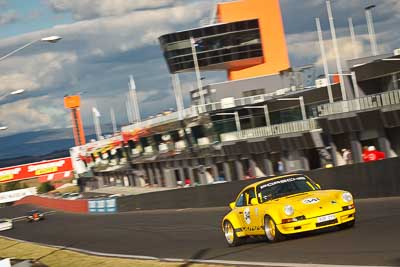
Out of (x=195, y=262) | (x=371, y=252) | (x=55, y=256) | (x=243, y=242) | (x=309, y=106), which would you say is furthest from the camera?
(x=309, y=106)

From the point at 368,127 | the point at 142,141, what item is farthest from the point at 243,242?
the point at 142,141

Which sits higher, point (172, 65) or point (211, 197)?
point (172, 65)

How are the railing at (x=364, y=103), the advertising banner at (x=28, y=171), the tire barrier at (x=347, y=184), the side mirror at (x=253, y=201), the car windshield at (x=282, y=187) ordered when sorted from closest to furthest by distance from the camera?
the car windshield at (x=282, y=187) < the side mirror at (x=253, y=201) < the tire barrier at (x=347, y=184) < the railing at (x=364, y=103) < the advertising banner at (x=28, y=171)

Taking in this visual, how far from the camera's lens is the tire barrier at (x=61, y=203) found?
65.7 metres

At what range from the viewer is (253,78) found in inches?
3376

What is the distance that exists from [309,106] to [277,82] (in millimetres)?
27344

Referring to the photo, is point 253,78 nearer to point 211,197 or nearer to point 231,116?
point 231,116

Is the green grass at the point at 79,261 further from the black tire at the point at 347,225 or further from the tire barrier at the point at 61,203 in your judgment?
the tire barrier at the point at 61,203

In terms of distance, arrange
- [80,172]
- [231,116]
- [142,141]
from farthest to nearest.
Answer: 1. [80,172]
2. [142,141]
3. [231,116]

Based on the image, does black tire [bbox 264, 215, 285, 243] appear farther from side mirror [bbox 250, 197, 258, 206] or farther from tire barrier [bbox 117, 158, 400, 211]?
tire barrier [bbox 117, 158, 400, 211]

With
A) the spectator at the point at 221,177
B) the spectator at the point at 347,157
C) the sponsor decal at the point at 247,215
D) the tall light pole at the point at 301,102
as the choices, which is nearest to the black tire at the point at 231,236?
the sponsor decal at the point at 247,215

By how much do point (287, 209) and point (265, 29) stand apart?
8268 centimetres

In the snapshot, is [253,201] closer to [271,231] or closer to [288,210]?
[271,231]

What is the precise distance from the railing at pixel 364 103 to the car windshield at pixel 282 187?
23011 mm
